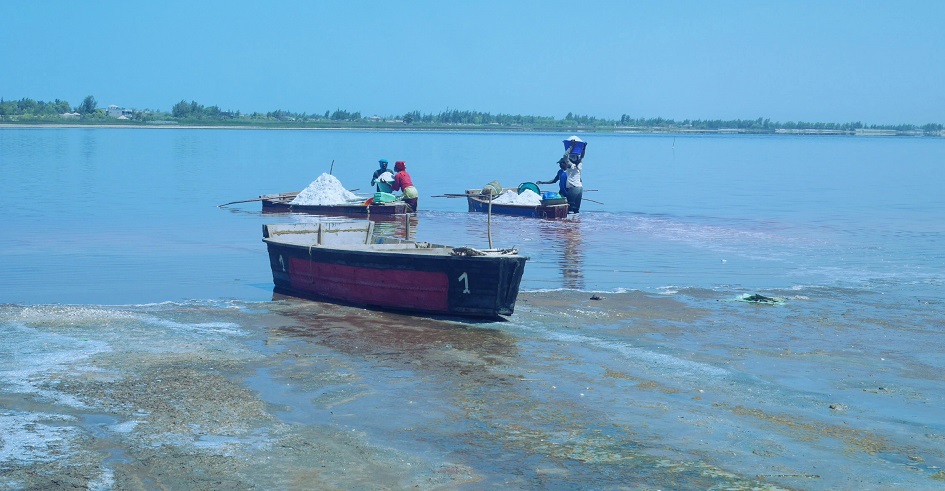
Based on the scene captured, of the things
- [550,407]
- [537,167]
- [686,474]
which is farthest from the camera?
[537,167]

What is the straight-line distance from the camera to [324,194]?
32.9 metres

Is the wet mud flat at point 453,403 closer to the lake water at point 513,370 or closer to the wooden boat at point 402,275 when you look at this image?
the lake water at point 513,370

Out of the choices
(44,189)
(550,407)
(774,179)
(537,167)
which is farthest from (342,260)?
(537,167)

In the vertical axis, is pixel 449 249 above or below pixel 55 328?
above

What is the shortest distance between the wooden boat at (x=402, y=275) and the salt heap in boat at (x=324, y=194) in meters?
14.8

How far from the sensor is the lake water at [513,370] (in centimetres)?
860

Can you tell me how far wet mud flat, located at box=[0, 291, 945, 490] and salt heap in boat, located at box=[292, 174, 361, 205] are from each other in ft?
57.1

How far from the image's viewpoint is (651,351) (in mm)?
13109

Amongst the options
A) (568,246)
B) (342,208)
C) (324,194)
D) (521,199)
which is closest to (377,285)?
(568,246)

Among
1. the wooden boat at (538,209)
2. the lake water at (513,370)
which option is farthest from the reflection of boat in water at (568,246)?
the wooden boat at (538,209)

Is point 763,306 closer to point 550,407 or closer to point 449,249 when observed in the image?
point 449,249

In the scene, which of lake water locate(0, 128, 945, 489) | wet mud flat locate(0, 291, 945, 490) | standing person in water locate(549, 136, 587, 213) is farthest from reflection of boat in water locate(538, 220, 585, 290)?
wet mud flat locate(0, 291, 945, 490)

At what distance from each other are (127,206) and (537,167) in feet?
141

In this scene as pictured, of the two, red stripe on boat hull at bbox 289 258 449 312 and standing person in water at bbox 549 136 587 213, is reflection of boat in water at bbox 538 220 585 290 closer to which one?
standing person in water at bbox 549 136 587 213
